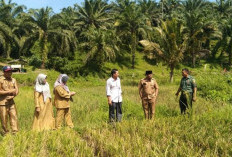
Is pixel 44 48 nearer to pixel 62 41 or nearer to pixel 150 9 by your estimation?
pixel 62 41

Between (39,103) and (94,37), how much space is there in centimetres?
1739

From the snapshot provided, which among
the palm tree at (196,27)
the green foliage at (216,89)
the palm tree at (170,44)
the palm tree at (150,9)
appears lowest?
the green foliage at (216,89)

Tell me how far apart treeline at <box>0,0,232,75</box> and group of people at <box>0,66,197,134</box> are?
9.28 m

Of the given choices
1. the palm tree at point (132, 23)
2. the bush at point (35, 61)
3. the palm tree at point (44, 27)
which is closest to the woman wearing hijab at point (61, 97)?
the palm tree at point (44, 27)

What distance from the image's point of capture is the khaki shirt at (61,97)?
570 cm

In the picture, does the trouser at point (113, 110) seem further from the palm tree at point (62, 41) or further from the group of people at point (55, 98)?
the palm tree at point (62, 41)

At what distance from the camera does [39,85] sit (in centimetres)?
555

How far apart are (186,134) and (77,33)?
1013 inches

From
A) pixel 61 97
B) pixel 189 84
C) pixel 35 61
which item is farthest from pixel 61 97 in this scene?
pixel 35 61

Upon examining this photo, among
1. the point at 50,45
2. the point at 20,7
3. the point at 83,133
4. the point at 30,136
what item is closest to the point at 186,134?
the point at 83,133

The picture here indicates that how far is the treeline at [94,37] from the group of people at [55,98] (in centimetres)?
928

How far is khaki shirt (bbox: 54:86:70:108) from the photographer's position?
570 centimetres

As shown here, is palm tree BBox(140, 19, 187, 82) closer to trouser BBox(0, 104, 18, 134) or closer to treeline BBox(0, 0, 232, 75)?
treeline BBox(0, 0, 232, 75)

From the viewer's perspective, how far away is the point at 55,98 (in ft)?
19.0
